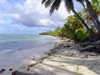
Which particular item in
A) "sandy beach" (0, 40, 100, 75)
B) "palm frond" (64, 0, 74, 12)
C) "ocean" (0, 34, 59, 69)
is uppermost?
"palm frond" (64, 0, 74, 12)

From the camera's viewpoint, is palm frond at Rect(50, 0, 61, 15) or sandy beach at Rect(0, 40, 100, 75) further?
palm frond at Rect(50, 0, 61, 15)

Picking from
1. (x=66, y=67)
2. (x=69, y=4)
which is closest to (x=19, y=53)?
(x=66, y=67)

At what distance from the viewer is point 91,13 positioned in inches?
357

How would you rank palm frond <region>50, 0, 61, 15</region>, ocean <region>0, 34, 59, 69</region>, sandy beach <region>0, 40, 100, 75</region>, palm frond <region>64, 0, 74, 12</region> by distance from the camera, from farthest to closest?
palm frond <region>50, 0, 61, 15</region>, palm frond <region>64, 0, 74, 12</region>, ocean <region>0, 34, 59, 69</region>, sandy beach <region>0, 40, 100, 75</region>

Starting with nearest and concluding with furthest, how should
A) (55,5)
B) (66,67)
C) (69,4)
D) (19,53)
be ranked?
(66,67), (19,53), (69,4), (55,5)

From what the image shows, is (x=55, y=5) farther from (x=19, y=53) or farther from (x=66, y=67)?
(x=66, y=67)

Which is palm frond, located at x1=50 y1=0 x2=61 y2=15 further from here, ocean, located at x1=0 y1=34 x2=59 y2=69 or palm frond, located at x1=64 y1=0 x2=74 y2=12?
ocean, located at x1=0 y1=34 x2=59 y2=69

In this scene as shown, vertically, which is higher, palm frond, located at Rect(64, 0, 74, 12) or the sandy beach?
palm frond, located at Rect(64, 0, 74, 12)

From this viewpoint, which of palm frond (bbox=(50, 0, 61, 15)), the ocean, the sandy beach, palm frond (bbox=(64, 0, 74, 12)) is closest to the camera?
the sandy beach

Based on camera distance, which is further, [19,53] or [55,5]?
[55,5]

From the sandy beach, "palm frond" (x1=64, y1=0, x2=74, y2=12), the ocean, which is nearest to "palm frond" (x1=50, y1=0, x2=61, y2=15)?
"palm frond" (x1=64, y1=0, x2=74, y2=12)

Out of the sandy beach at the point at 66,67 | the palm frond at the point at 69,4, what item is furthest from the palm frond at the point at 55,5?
the sandy beach at the point at 66,67

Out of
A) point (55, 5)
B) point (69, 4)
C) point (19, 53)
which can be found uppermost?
point (55, 5)

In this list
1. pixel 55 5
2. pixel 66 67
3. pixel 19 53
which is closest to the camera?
pixel 66 67
